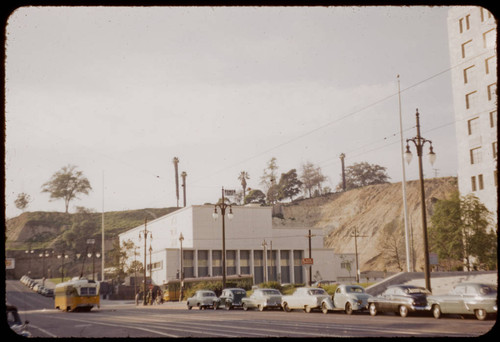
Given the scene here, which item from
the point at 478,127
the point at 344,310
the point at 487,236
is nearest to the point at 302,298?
the point at 344,310

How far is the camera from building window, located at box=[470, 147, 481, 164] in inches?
2606

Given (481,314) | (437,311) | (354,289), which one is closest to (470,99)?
(354,289)

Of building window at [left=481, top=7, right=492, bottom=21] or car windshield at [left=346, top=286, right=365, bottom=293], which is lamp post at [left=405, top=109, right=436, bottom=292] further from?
building window at [left=481, top=7, right=492, bottom=21]

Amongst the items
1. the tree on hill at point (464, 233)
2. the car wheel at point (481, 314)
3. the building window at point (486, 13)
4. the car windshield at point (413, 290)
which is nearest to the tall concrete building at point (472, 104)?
the tree on hill at point (464, 233)

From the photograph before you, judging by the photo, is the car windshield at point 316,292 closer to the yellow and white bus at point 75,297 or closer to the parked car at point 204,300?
the parked car at point 204,300

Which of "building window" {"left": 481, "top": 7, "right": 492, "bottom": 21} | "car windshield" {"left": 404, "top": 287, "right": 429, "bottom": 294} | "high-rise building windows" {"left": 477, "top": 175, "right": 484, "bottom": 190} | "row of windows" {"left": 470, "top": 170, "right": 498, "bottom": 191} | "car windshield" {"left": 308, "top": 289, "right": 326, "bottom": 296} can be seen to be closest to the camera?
"building window" {"left": 481, "top": 7, "right": 492, "bottom": 21}

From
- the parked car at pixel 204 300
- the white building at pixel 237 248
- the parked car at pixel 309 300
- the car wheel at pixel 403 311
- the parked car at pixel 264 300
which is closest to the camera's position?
the car wheel at pixel 403 311

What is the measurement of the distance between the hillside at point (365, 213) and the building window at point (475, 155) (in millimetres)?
63370

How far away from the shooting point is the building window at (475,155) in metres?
66.2

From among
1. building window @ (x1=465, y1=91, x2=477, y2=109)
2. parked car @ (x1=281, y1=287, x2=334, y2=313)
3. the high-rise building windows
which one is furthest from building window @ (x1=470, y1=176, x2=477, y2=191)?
parked car @ (x1=281, y1=287, x2=334, y2=313)

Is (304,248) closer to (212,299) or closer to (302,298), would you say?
(212,299)

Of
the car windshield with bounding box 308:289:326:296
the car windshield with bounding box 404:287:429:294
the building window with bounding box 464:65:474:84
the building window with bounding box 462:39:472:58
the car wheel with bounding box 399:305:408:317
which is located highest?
the building window with bounding box 462:39:472:58

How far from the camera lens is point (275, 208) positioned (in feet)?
430

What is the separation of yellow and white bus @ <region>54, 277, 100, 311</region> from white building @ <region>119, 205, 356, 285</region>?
56.0 m
